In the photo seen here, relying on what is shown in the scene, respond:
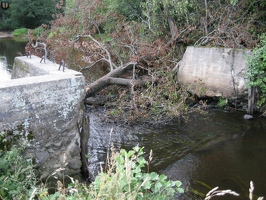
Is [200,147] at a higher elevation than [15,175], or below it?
below

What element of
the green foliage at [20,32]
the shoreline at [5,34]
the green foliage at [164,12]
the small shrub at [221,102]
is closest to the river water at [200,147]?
the small shrub at [221,102]

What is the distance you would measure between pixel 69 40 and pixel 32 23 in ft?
103

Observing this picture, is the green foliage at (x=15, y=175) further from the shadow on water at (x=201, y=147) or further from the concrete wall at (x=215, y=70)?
the concrete wall at (x=215, y=70)

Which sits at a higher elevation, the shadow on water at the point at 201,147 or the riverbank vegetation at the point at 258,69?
the riverbank vegetation at the point at 258,69

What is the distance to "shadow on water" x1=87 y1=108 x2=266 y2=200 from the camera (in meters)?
5.34

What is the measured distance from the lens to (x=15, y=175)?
3.66 metres

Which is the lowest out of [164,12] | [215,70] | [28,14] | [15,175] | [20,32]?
[15,175]

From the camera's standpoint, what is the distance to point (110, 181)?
2463 millimetres

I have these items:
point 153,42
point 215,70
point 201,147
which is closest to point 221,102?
point 215,70

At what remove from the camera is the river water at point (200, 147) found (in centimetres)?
531

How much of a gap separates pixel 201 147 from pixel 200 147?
2 cm

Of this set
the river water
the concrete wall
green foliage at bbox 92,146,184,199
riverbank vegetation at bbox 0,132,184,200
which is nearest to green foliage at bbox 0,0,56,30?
the concrete wall

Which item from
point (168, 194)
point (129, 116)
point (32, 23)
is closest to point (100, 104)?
point (129, 116)

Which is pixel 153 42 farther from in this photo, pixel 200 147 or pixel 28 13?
pixel 28 13
